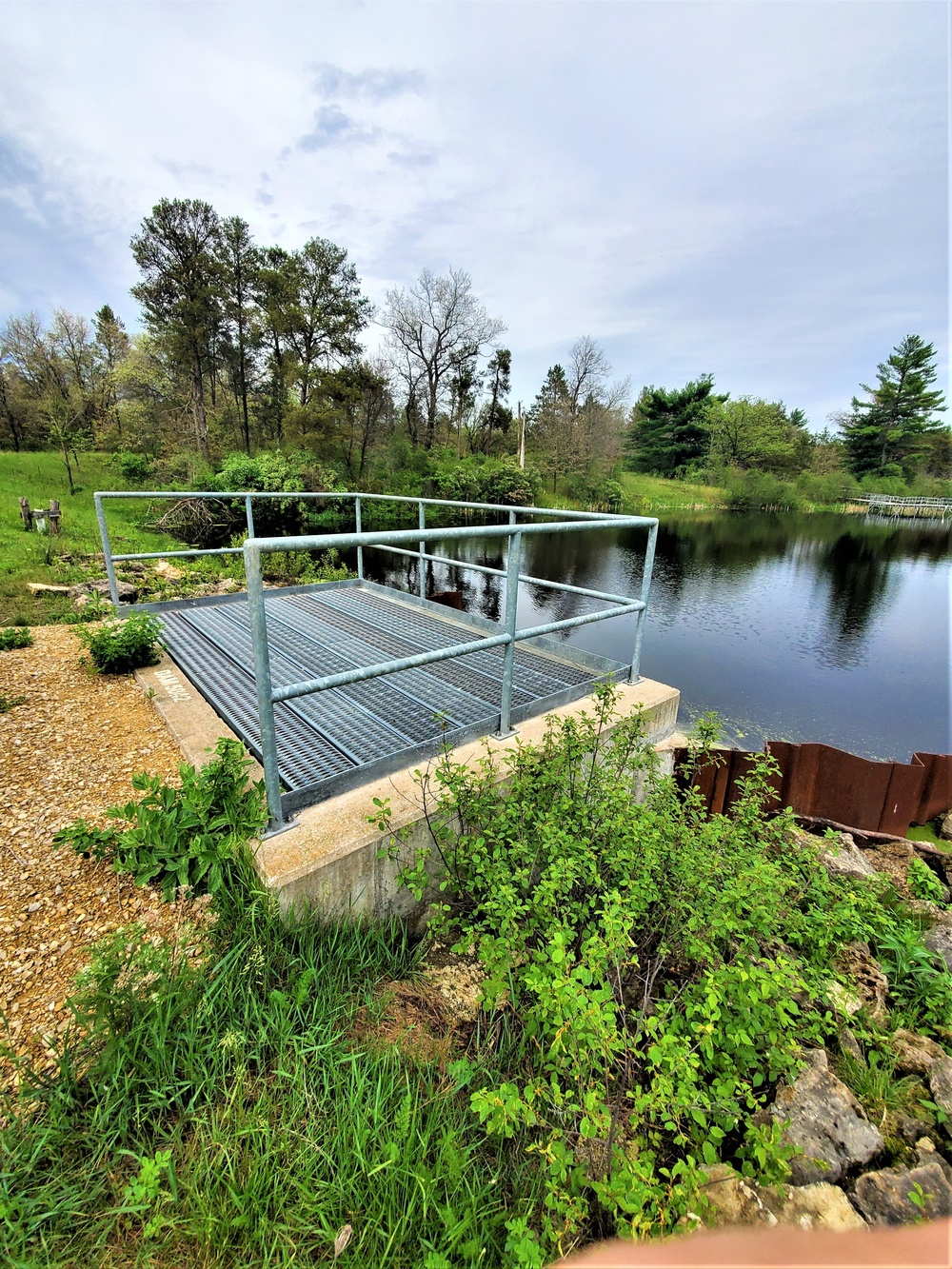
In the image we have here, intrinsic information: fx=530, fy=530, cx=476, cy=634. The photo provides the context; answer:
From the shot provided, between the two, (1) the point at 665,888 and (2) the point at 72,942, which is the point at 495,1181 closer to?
(1) the point at 665,888

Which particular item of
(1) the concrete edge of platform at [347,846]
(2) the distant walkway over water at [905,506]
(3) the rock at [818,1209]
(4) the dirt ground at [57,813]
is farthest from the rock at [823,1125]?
(2) the distant walkway over water at [905,506]

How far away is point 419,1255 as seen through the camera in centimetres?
107

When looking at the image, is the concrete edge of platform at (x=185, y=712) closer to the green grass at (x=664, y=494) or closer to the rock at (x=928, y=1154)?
the rock at (x=928, y=1154)

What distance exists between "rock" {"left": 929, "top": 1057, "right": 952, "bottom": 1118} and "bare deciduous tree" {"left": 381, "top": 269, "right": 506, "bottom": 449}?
26.2 meters

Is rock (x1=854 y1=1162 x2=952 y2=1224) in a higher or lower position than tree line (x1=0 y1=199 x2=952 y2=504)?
lower

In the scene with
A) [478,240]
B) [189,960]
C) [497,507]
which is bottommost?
[189,960]

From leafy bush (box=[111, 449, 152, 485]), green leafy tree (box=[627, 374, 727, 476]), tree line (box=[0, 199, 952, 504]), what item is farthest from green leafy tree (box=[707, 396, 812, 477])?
leafy bush (box=[111, 449, 152, 485])

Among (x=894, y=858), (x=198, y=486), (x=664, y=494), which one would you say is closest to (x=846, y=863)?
(x=894, y=858)

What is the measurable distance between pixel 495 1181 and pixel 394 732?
1.58m

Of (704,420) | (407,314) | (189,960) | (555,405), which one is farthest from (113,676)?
(704,420)

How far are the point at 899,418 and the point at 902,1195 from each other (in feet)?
170

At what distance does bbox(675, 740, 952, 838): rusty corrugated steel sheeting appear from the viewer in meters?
3.79

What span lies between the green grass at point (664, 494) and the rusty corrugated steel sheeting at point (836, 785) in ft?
94.0

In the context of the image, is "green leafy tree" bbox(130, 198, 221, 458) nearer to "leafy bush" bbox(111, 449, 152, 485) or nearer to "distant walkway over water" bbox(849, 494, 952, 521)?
"leafy bush" bbox(111, 449, 152, 485)
